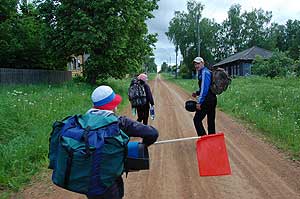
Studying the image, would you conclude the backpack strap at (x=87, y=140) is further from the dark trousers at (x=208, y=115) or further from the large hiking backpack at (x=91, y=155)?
the dark trousers at (x=208, y=115)

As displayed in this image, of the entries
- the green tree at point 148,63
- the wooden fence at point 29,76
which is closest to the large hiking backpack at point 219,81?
the wooden fence at point 29,76

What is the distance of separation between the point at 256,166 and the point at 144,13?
20.2 m

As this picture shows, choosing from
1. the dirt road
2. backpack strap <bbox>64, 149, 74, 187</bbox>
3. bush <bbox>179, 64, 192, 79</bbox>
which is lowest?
the dirt road

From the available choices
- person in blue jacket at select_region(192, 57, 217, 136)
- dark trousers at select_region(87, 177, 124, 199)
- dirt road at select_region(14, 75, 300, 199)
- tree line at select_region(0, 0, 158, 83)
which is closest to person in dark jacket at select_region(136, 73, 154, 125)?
dirt road at select_region(14, 75, 300, 199)

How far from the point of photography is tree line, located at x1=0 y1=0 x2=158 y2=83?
71.7 ft

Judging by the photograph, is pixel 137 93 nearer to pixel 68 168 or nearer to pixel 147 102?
pixel 147 102

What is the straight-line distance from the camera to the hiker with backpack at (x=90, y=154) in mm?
2811

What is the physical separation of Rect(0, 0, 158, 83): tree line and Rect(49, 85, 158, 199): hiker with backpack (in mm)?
18880

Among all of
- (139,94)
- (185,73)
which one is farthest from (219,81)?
(185,73)

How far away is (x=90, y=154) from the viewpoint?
110 inches

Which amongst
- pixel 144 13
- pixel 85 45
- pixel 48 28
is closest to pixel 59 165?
pixel 85 45

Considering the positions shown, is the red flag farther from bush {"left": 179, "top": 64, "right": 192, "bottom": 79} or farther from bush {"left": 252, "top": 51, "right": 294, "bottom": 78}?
bush {"left": 179, "top": 64, "right": 192, "bottom": 79}

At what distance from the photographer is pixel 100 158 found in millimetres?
2816

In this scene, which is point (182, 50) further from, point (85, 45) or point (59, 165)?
point (59, 165)
